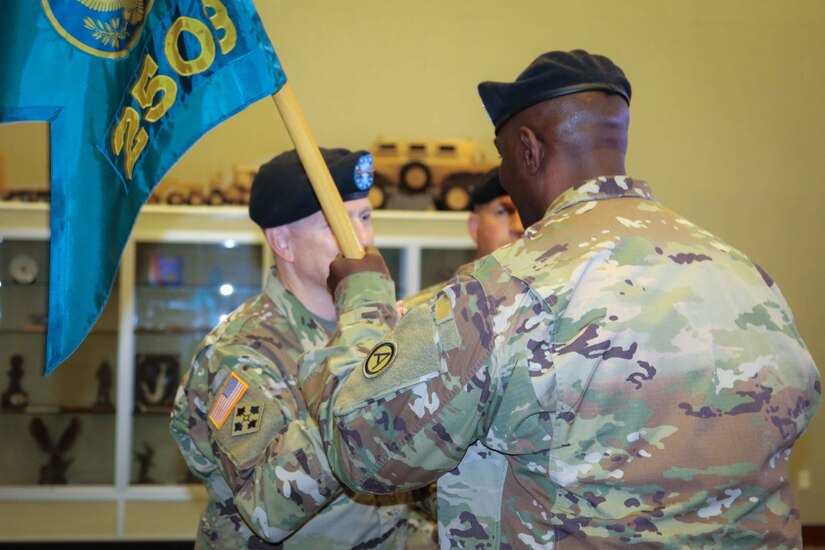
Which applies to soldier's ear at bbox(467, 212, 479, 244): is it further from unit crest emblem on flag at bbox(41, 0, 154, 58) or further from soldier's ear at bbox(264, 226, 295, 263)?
Result: unit crest emblem on flag at bbox(41, 0, 154, 58)

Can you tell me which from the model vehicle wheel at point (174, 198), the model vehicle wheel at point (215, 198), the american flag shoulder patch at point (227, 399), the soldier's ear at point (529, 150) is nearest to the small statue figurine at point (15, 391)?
the model vehicle wheel at point (174, 198)

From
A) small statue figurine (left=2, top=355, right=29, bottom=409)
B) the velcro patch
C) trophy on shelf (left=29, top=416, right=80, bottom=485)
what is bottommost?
trophy on shelf (left=29, top=416, right=80, bottom=485)

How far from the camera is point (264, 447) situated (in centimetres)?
156

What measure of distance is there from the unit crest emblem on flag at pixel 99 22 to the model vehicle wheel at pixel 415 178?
137 inches

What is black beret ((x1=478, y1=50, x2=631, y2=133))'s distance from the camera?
133 centimetres

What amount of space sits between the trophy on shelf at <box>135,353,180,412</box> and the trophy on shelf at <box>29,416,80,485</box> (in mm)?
441

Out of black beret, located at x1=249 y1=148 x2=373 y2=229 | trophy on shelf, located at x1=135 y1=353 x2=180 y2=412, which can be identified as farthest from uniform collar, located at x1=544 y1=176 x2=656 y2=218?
trophy on shelf, located at x1=135 y1=353 x2=180 y2=412

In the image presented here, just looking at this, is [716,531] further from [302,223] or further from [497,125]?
[302,223]

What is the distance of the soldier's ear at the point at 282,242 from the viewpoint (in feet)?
6.55

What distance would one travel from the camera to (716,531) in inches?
45.9

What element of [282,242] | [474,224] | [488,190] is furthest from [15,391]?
[282,242]

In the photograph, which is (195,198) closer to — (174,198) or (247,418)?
(174,198)

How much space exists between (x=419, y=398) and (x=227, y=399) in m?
0.57

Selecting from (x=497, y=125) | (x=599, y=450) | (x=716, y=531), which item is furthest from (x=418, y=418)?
(x=497, y=125)
